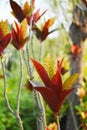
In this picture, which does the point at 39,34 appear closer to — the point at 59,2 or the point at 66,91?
the point at 59,2

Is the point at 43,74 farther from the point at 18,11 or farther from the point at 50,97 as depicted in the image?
the point at 18,11

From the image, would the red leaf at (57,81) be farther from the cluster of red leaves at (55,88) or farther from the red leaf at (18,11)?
the red leaf at (18,11)

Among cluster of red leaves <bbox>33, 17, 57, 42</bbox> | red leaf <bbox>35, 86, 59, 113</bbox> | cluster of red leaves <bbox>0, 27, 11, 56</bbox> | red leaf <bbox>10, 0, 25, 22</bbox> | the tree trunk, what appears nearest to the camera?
red leaf <bbox>35, 86, 59, 113</bbox>

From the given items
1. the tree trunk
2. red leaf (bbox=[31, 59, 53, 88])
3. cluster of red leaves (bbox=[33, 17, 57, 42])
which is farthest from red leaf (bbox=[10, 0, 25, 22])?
the tree trunk

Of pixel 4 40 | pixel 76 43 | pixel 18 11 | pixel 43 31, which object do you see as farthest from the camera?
pixel 76 43

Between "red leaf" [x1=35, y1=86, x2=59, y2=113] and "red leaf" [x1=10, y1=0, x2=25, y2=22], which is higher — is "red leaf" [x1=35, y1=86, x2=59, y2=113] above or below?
below

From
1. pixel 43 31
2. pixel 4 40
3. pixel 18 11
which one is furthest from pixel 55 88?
pixel 43 31

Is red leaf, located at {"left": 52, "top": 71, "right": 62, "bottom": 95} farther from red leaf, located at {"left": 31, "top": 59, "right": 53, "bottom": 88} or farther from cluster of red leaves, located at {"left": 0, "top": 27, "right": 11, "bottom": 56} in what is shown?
cluster of red leaves, located at {"left": 0, "top": 27, "right": 11, "bottom": 56}

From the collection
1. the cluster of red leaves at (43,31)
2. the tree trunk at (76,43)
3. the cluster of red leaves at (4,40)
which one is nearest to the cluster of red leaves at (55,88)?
the cluster of red leaves at (4,40)

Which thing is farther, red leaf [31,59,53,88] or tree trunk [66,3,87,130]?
tree trunk [66,3,87,130]

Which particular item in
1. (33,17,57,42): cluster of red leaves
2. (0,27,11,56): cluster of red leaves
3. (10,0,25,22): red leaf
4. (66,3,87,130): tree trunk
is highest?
(10,0,25,22): red leaf

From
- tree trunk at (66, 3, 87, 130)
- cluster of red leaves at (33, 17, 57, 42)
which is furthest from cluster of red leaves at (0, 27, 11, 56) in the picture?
tree trunk at (66, 3, 87, 130)

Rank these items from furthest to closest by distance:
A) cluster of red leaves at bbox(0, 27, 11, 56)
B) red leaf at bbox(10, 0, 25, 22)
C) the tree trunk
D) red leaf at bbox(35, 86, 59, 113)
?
the tree trunk
red leaf at bbox(10, 0, 25, 22)
cluster of red leaves at bbox(0, 27, 11, 56)
red leaf at bbox(35, 86, 59, 113)
